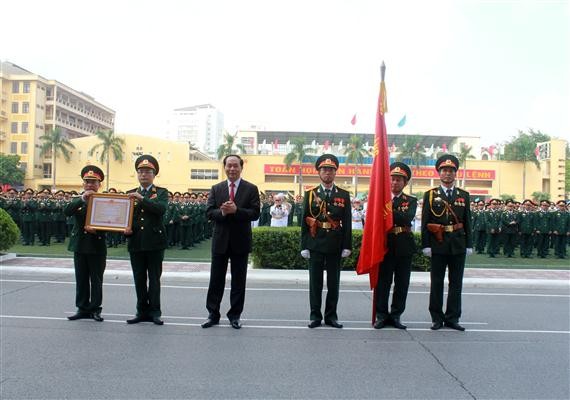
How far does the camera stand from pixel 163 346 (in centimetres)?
556

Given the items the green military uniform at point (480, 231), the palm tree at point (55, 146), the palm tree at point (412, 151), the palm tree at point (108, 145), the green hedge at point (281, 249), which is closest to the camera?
the green hedge at point (281, 249)

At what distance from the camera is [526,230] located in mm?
15914

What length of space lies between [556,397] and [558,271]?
386 inches

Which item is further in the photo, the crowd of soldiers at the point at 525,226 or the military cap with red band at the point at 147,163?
the crowd of soldiers at the point at 525,226

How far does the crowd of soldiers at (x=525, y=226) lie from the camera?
15938 mm

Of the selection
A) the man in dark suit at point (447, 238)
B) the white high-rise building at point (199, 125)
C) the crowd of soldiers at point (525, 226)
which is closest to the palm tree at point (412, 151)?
the crowd of soldiers at point (525, 226)

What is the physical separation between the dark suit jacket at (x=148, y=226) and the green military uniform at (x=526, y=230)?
12.7 metres

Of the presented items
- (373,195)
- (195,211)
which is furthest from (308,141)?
(373,195)

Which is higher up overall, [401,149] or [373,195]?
Answer: [401,149]

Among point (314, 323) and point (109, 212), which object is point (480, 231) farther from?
point (109, 212)

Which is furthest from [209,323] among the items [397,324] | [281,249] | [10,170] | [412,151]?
[10,170]

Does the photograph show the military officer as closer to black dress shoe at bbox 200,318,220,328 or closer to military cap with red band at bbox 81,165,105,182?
black dress shoe at bbox 200,318,220,328

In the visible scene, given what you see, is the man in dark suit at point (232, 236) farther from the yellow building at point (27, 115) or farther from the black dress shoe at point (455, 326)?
the yellow building at point (27, 115)

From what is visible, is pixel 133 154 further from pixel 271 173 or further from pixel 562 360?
pixel 562 360
